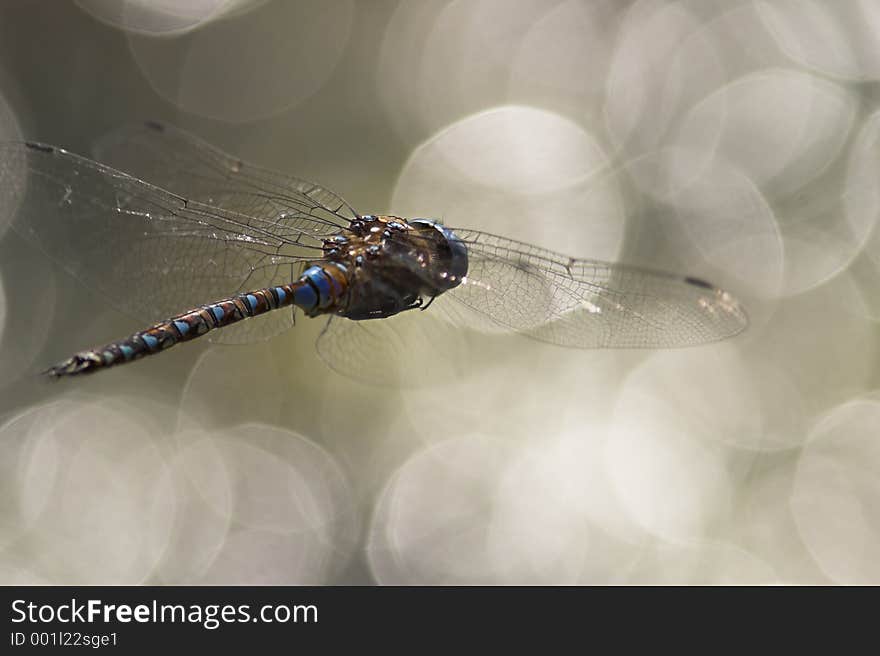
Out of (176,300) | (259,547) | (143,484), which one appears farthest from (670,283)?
(143,484)

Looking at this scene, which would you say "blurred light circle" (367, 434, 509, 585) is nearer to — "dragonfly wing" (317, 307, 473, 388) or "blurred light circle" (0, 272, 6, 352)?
"dragonfly wing" (317, 307, 473, 388)

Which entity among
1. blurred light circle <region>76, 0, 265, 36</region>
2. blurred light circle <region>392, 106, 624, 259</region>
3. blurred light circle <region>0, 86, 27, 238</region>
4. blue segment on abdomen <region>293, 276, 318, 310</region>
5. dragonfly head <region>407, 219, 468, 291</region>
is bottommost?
blue segment on abdomen <region>293, 276, 318, 310</region>

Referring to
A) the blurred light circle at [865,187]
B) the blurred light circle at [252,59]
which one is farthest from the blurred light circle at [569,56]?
the blurred light circle at [865,187]

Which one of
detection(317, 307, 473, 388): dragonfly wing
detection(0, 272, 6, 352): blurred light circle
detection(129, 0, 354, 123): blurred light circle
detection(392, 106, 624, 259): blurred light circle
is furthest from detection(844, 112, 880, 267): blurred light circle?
detection(0, 272, 6, 352): blurred light circle

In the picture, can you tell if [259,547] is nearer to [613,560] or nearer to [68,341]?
[68,341]

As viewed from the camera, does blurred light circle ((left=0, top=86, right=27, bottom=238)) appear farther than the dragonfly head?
Yes

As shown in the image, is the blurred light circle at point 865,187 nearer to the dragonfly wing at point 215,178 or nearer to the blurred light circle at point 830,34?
the blurred light circle at point 830,34

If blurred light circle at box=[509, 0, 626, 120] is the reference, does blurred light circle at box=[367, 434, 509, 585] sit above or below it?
below
